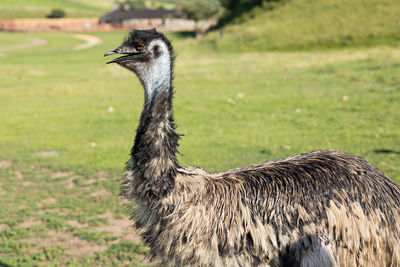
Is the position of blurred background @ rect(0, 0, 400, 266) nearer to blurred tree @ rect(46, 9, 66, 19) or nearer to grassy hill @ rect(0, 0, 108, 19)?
blurred tree @ rect(46, 9, 66, 19)

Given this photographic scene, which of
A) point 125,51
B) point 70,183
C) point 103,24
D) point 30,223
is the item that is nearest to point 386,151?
point 70,183

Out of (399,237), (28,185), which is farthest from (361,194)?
(28,185)

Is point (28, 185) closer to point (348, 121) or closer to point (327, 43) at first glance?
point (348, 121)

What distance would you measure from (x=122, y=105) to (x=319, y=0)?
3244 centimetres

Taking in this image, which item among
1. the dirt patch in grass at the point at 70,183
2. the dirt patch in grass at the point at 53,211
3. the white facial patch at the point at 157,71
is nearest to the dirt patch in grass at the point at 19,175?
the dirt patch in grass at the point at 70,183

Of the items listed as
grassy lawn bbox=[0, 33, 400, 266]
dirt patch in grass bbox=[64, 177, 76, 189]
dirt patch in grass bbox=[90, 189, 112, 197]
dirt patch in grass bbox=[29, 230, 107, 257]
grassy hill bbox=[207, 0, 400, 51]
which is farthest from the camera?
grassy hill bbox=[207, 0, 400, 51]

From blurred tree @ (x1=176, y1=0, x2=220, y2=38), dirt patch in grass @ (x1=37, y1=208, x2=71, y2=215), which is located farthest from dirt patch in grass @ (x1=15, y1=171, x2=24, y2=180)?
blurred tree @ (x1=176, y1=0, x2=220, y2=38)

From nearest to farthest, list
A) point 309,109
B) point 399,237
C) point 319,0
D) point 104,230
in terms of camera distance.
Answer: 1. point 399,237
2. point 104,230
3. point 309,109
4. point 319,0

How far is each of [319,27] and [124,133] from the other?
90.3ft

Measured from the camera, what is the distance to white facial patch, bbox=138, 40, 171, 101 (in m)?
4.29

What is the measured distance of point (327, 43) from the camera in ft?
111

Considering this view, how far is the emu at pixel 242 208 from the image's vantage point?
412 centimetres

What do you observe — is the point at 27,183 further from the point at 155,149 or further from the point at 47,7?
the point at 47,7

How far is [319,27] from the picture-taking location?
1478 inches
